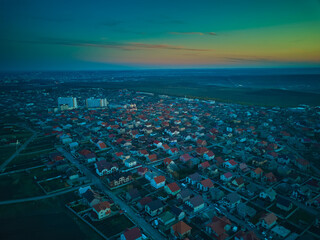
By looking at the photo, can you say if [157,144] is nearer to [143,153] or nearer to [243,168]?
→ [143,153]

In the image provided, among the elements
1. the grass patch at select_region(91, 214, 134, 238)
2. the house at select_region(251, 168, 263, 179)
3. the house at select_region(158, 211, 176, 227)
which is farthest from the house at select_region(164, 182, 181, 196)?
the house at select_region(251, 168, 263, 179)

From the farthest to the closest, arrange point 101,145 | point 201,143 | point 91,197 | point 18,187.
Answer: point 201,143, point 101,145, point 18,187, point 91,197

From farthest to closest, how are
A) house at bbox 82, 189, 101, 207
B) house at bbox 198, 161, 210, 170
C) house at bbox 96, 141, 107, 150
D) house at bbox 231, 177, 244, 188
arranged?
house at bbox 96, 141, 107, 150 → house at bbox 198, 161, 210, 170 → house at bbox 231, 177, 244, 188 → house at bbox 82, 189, 101, 207

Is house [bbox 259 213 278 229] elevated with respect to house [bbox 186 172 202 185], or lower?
lower

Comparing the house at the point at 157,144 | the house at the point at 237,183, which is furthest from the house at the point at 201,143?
the house at the point at 237,183

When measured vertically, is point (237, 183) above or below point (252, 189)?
above

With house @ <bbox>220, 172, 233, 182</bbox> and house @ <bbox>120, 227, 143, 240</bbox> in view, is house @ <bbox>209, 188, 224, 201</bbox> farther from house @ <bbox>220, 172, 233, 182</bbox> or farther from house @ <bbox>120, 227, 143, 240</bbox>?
house @ <bbox>120, 227, 143, 240</bbox>

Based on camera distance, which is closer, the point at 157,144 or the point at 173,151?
the point at 173,151

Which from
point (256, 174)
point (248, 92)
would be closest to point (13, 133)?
point (256, 174)

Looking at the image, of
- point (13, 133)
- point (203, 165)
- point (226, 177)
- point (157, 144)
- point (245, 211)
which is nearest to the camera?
point (245, 211)
